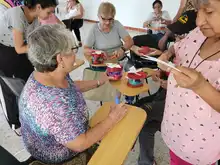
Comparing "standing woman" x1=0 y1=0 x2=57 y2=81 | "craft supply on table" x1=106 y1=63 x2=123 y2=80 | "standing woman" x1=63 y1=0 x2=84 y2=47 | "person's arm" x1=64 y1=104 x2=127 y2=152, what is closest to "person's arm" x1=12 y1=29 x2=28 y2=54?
"standing woman" x1=0 y1=0 x2=57 y2=81

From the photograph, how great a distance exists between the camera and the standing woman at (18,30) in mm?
2090

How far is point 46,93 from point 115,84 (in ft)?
2.90

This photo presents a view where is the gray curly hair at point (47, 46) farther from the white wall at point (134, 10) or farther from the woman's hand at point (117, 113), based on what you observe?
the white wall at point (134, 10)

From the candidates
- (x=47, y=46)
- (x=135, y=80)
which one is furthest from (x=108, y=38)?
(x=47, y=46)

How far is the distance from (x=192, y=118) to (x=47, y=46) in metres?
0.78

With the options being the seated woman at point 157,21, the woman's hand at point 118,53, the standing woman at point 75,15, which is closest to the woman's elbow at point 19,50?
the woman's hand at point 118,53

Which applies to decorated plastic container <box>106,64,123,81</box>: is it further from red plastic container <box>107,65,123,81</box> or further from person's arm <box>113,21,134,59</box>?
person's arm <box>113,21,134,59</box>

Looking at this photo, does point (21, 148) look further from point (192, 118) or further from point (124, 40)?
point (192, 118)

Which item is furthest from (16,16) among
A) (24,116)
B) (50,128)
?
(50,128)

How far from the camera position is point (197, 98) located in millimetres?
1000

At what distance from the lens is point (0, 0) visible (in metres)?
2.70

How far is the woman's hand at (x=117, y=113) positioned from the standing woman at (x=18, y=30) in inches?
43.8

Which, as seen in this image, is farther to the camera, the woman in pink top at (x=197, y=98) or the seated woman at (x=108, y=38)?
the seated woman at (x=108, y=38)

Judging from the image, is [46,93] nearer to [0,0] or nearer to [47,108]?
[47,108]
